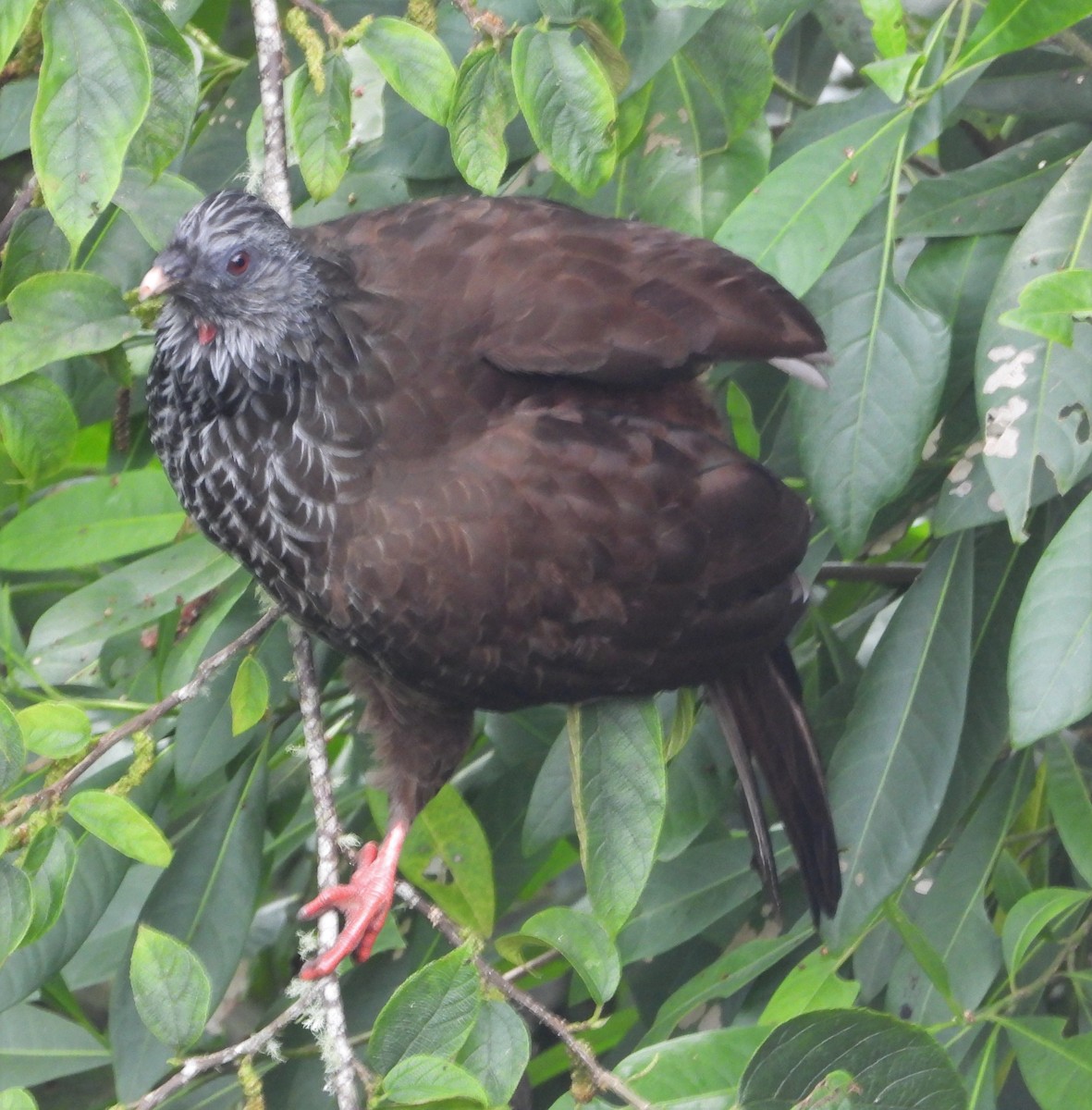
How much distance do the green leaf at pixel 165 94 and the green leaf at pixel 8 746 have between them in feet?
2.17

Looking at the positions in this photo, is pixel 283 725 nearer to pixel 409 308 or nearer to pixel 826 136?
pixel 409 308

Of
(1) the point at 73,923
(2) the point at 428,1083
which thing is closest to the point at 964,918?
(2) the point at 428,1083

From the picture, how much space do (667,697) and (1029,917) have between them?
26.7 inches

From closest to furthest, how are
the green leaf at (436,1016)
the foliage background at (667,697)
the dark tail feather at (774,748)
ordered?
the green leaf at (436,1016)
the foliage background at (667,697)
the dark tail feather at (774,748)

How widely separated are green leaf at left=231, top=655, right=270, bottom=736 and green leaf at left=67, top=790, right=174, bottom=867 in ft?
1.19

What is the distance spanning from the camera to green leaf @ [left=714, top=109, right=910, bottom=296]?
176cm

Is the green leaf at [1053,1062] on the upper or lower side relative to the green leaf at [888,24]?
lower

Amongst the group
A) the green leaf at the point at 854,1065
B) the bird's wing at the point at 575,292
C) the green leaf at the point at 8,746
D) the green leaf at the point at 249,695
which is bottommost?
the green leaf at the point at 854,1065

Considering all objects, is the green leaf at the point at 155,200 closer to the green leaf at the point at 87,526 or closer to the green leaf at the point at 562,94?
the green leaf at the point at 87,526

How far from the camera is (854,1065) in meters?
1.52

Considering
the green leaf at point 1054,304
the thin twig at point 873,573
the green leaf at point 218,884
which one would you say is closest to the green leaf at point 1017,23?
the green leaf at point 1054,304

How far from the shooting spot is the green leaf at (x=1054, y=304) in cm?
140

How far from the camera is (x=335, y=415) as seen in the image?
6.53 feet

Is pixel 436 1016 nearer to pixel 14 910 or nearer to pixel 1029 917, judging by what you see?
pixel 14 910
